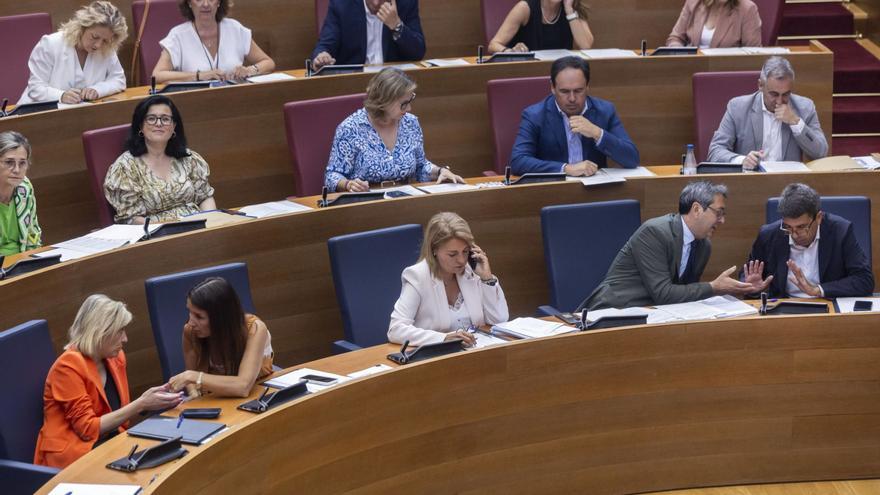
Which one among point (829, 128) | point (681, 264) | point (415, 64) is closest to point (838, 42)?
point (829, 128)

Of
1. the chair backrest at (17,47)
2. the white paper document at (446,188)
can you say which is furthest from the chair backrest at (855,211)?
the chair backrest at (17,47)

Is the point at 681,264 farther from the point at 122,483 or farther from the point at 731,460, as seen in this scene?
the point at 122,483

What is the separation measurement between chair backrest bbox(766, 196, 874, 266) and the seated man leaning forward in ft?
1.42

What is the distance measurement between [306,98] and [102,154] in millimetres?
988

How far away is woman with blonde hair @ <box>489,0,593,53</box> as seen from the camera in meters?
5.49

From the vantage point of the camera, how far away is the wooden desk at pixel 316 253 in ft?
12.2

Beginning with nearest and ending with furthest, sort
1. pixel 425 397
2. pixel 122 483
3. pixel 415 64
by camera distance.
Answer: pixel 122 483
pixel 425 397
pixel 415 64

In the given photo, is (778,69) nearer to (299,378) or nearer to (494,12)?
(494,12)

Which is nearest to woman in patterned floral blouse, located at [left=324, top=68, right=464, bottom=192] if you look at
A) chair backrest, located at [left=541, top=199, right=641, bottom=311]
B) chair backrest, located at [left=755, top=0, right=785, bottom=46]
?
chair backrest, located at [left=541, top=199, right=641, bottom=311]

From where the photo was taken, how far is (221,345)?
334 cm

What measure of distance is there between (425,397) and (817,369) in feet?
3.96

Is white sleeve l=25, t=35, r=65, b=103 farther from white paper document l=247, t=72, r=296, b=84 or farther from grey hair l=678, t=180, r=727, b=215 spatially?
grey hair l=678, t=180, r=727, b=215

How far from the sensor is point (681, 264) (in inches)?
158

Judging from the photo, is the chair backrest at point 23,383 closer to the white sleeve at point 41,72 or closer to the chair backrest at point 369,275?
the chair backrest at point 369,275
